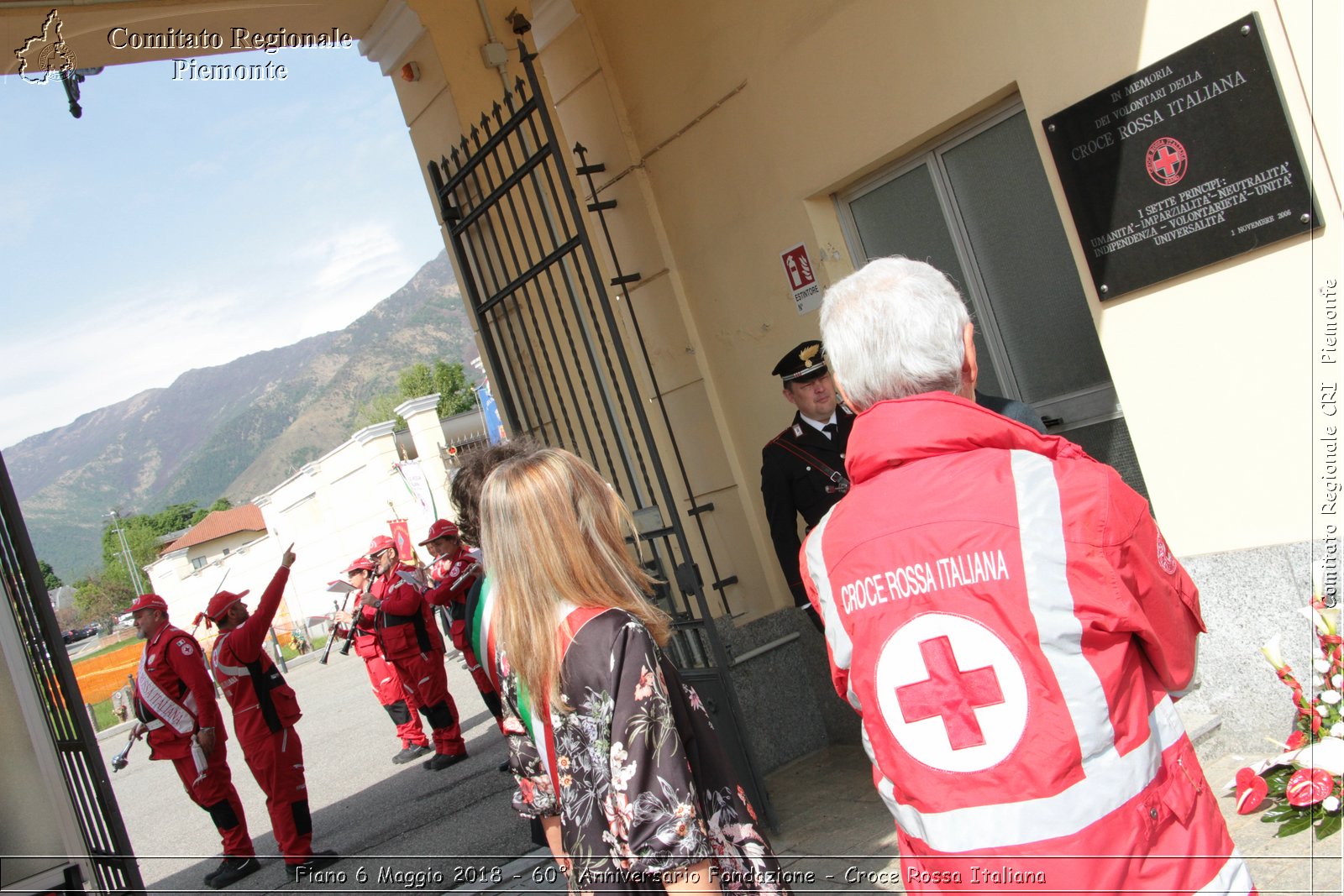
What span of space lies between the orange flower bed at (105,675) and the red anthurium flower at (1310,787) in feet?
121

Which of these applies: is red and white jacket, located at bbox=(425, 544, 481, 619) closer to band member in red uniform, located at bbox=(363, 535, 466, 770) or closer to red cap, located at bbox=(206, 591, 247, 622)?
band member in red uniform, located at bbox=(363, 535, 466, 770)

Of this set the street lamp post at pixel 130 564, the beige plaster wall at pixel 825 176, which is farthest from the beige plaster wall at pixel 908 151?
the street lamp post at pixel 130 564

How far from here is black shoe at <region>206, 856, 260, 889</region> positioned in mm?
7930

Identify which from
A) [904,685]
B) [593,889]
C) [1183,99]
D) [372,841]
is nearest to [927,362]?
[904,685]

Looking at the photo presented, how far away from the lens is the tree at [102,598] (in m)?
119

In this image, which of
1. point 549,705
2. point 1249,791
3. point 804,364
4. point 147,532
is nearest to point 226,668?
point 804,364

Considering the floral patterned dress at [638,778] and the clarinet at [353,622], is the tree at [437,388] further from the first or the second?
the floral patterned dress at [638,778]

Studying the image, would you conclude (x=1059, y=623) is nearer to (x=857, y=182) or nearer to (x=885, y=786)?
(x=885, y=786)

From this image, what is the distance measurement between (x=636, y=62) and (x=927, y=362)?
4.83 metres

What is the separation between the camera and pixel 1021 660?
1.54 metres

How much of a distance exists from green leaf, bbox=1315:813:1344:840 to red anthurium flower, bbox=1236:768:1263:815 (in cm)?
19

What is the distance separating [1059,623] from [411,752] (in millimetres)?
10157

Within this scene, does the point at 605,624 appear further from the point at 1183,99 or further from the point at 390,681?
the point at 390,681

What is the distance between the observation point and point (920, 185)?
16.1 ft
